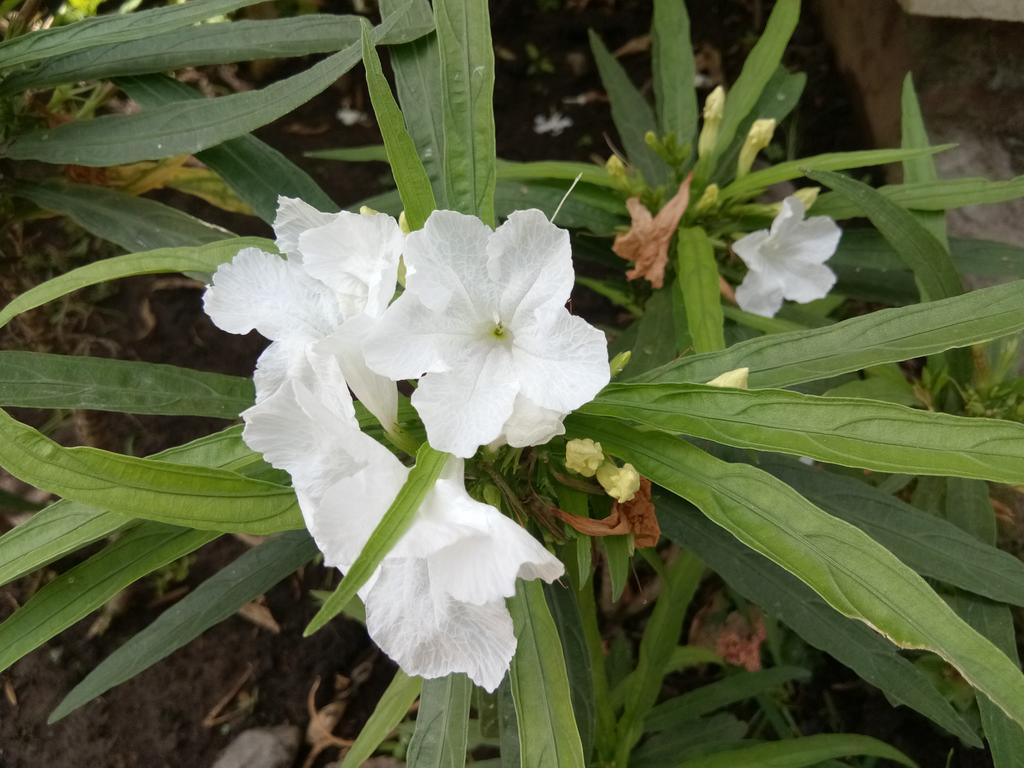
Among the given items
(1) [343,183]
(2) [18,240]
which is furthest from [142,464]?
(1) [343,183]

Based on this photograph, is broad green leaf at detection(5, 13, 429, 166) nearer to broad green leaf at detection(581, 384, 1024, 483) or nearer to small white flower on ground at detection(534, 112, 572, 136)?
broad green leaf at detection(581, 384, 1024, 483)

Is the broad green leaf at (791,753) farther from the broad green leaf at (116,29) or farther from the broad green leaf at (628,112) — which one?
the broad green leaf at (116,29)

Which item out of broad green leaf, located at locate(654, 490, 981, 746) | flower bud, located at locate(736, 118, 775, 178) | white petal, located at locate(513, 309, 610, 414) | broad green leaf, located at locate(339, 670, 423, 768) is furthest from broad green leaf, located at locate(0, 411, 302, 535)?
flower bud, located at locate(736, 118, 775, 178)

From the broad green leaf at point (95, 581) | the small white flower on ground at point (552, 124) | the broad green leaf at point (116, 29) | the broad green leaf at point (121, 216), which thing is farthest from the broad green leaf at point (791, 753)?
the small white flower on ground at point (552, 124)

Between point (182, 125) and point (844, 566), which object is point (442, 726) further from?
point (182, 125)

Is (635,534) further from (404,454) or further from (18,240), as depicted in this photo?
(18,240)

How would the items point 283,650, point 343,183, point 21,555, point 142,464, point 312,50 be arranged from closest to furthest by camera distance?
point 142,464 → point 21,555 → point 312,50 → point 283,650 → point 343,183
